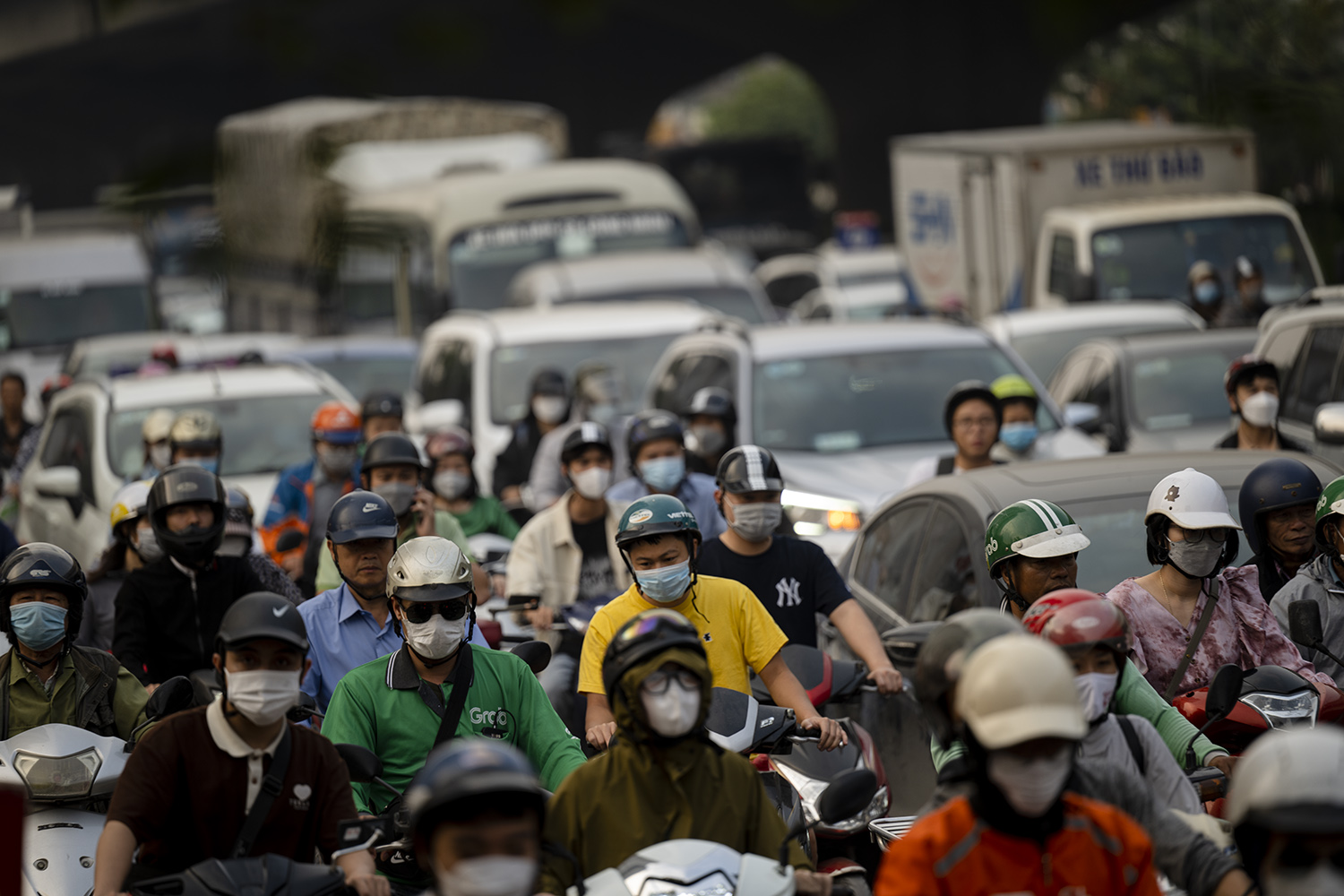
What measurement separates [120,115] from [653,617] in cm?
195

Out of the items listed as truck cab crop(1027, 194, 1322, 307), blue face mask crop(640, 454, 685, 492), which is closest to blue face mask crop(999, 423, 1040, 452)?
blue face mask crop(640, 454, 685, 492)

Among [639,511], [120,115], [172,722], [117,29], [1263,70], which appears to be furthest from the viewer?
[639,511]

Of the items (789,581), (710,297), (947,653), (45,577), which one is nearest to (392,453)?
(789,581)

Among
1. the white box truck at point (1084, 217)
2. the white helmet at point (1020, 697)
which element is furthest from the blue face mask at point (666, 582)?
the white box truck at point (1084, 217)

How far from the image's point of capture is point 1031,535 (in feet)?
17.4

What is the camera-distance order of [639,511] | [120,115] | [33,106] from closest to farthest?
[120,115], [33,106], [639,511]

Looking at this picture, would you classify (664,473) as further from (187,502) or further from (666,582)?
(666,582)

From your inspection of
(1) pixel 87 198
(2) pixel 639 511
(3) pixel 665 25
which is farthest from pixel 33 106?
(2) pixel 639 511

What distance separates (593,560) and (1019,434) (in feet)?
10.4

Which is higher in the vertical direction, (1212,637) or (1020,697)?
(1020,697)

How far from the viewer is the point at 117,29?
1993mm

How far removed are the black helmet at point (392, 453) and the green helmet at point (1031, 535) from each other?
3201 mm

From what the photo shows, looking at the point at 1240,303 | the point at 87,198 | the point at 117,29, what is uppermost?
the point at 117,29

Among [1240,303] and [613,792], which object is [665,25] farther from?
[1240,303]
